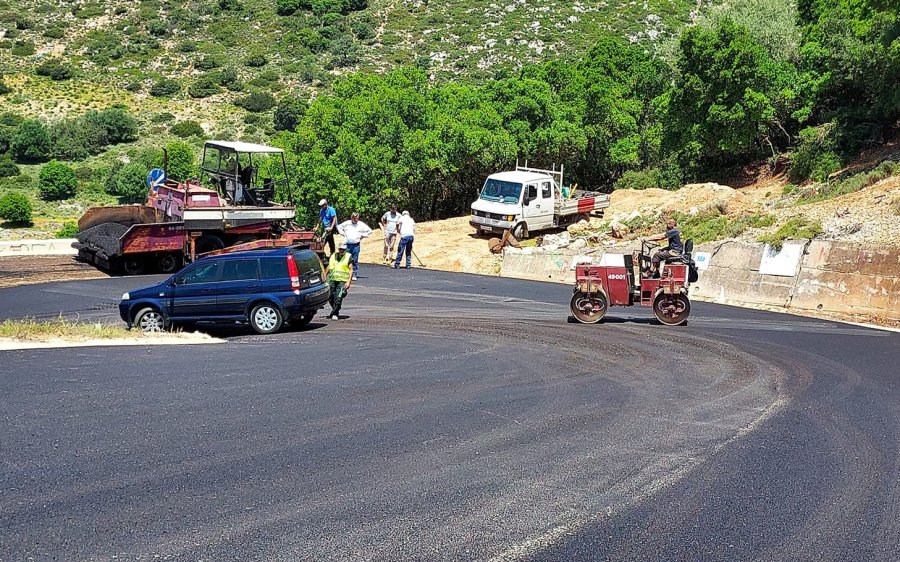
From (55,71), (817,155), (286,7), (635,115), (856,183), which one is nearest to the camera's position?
(856,183)

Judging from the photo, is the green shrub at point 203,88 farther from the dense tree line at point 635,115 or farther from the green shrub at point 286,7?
the dense tree line at point 635,115

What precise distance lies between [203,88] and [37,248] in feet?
202

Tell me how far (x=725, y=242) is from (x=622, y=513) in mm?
18521

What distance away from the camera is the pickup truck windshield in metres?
32.8

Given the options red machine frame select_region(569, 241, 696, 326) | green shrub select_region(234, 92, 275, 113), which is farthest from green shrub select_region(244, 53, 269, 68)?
red machine frame select_region(569, 241, 696, 326)

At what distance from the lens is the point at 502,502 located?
697 centimetres

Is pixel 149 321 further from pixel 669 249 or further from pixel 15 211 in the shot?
pixel 15 211

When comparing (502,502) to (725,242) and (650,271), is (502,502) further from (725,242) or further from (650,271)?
(725,242)

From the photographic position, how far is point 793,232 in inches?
924

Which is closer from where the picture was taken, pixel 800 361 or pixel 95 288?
pixel 800 361

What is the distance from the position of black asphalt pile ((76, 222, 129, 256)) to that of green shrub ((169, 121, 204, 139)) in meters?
53.6

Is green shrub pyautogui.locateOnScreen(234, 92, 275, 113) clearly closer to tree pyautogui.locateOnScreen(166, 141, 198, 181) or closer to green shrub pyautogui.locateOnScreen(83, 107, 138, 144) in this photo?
green shrub pyautogui.locateOnScreen(83, 107, 138, 144)

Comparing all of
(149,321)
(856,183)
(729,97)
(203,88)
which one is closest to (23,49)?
(203,88)

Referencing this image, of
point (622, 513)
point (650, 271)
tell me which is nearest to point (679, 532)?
point (622, 513)
